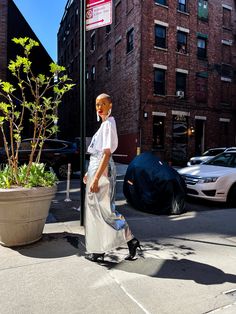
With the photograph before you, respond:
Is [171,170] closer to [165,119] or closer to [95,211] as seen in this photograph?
[95,211]

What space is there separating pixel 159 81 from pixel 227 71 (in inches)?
263

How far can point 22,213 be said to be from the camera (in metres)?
4.22

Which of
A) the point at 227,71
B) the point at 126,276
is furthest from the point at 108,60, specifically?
the point at 126,276

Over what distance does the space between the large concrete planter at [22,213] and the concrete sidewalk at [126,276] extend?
0.15 m

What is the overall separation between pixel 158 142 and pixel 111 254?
1859cm

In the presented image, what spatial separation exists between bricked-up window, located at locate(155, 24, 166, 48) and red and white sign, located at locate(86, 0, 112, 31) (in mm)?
18091

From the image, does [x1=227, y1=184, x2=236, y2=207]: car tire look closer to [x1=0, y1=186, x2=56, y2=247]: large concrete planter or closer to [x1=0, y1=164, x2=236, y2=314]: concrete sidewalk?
[x1=0, y1=164, x2=236, y2=314]: concrete sidewalk

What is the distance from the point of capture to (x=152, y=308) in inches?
115

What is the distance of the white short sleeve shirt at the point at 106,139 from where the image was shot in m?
3.65

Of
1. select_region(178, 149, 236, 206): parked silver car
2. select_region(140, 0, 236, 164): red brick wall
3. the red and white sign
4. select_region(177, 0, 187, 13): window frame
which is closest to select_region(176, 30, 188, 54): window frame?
select_region(140, 0, 236, 164): red brick wall

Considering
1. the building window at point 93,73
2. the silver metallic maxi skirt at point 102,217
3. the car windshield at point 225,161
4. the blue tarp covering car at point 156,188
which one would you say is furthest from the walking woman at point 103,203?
the building window at point 93,73

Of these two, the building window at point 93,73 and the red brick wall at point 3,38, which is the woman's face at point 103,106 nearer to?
the red brick wall at point 3,38

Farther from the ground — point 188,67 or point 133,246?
point 188,67

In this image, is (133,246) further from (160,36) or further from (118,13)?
(118,13)
